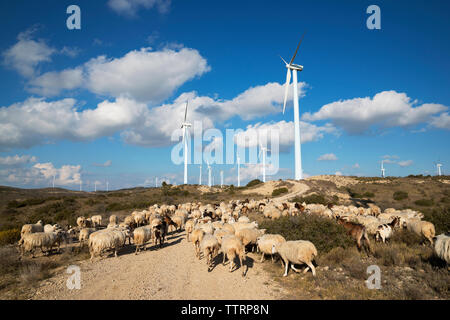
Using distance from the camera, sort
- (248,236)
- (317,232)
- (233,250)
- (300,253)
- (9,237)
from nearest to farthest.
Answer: (300,253) < (233,250) < (317,232) < (248,236) < (9,237)

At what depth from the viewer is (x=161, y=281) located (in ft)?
29.4

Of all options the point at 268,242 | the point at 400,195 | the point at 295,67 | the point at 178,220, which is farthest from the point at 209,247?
the point at 295,67

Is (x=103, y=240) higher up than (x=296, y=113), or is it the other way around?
(x=296, y=113)

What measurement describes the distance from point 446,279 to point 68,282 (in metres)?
12.8

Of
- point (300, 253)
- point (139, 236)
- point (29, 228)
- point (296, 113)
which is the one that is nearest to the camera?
point (300, 253)

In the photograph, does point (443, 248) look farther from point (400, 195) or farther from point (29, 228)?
point (400, 195)

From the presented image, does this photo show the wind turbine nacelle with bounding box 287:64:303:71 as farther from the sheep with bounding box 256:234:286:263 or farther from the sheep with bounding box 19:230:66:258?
the sheep with bounding box 19:230:66:258

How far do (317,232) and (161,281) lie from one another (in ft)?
25.3

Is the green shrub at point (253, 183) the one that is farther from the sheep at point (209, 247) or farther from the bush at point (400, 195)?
the sheep at point (209, 247)

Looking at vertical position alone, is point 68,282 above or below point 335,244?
below

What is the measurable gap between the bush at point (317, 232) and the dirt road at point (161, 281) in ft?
7.89

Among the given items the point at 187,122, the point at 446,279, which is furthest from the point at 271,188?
the point at 446,279

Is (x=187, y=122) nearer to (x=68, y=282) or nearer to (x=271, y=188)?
(x=271, y=188)
